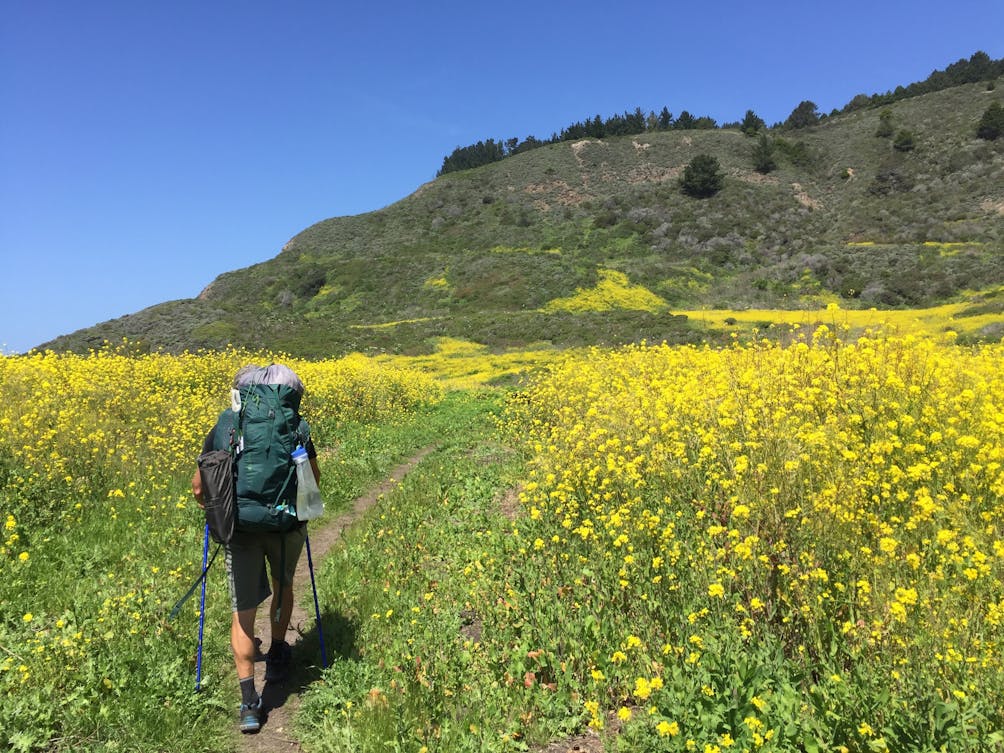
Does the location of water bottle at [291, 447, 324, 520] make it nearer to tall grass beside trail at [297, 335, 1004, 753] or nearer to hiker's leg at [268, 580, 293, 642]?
hiker's leg at [268, 580, 293, 642]

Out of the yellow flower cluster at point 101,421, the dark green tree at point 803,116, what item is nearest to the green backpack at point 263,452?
the yellow flower cluster at point 101,421

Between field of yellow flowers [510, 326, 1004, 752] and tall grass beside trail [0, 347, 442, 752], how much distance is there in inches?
95.9

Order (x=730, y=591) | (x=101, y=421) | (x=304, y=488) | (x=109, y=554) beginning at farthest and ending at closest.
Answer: (x=101, y=421), (x=109, y=554), (x=304, y=488), (x=730, y=591)

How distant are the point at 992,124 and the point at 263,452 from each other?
75.8 metres

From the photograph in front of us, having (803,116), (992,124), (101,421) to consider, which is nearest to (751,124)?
(803,116)

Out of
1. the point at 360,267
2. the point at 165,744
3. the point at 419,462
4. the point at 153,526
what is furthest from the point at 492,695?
the point at 360,267

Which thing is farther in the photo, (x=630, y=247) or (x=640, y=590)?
(x=630, y=247)

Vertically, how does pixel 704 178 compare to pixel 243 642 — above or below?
above

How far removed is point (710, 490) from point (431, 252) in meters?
60.6

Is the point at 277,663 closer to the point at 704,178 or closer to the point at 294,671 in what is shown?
the point at 294,671

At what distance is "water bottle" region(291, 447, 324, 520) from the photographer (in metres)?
3.62

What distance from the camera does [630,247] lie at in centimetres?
5762

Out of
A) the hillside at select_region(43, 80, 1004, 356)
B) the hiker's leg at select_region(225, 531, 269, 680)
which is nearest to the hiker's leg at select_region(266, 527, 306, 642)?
the hiker's leg at select_region(225, 531, 269, 680)

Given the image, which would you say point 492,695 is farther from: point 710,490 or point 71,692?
point 71,692
